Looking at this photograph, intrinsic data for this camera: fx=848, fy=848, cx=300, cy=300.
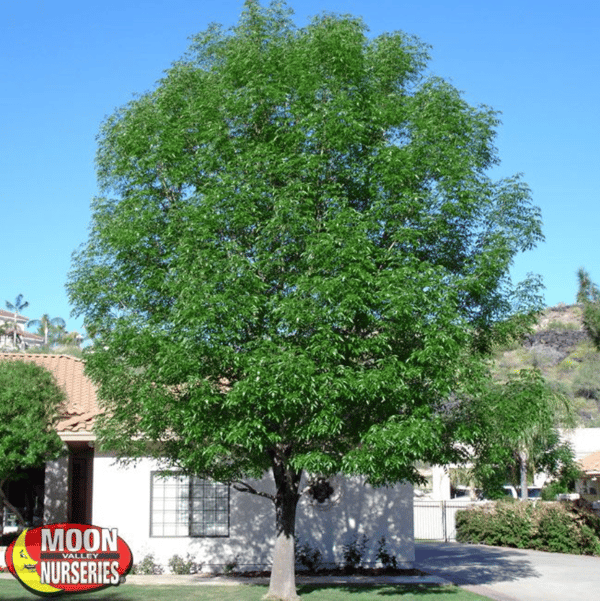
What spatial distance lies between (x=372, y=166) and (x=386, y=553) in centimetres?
966

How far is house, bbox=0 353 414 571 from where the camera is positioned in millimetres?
19391

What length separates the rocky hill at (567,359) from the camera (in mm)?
74562

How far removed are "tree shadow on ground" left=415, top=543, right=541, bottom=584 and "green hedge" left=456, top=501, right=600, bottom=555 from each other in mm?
674

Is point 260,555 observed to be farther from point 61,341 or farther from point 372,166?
point 61,341

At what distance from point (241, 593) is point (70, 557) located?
3337mm

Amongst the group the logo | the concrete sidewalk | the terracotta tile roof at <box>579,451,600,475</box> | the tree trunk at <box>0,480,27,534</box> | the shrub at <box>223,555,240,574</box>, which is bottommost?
the concrete sidewalk

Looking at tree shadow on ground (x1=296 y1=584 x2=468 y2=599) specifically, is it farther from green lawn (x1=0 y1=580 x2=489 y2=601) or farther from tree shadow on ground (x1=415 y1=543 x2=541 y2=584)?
tree shadow on ground (x1=415 y1=543 x2=541 y2=584)

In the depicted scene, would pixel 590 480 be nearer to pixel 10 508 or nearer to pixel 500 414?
pixel 500 414

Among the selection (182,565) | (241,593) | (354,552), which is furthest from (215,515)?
(241,593)

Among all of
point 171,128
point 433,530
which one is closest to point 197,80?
point 171,128

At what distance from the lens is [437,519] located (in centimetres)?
3378

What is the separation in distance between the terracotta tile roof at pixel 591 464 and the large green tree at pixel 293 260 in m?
20.8

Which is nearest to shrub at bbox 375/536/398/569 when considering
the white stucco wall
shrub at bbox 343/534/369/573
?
the white stucco wall

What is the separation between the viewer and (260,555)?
1944 cm
